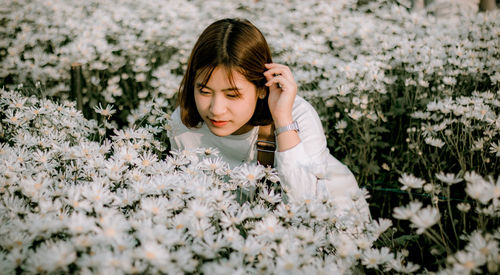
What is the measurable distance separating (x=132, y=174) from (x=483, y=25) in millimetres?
3692

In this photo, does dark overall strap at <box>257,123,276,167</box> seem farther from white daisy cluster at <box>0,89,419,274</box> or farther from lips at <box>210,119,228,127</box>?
white daisy cluster at <box>0,89,419,274</box>

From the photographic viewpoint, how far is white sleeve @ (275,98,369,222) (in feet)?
6.11

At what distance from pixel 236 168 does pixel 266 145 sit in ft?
1.74

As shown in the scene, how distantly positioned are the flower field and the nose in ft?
0.73

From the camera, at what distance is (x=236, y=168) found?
165cm

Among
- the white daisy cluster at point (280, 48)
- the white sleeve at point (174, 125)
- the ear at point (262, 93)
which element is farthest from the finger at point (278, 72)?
the white daisy cluster at point (280, 48)

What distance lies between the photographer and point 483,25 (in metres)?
3.65

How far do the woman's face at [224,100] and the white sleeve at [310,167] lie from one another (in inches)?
11.9

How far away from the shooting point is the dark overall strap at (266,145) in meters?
2.12

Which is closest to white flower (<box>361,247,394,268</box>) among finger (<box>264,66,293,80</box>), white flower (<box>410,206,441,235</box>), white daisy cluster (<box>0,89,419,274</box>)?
white daisy cluster (<box>0,89,419,274</box>)

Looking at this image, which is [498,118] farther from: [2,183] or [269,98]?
[2,183]

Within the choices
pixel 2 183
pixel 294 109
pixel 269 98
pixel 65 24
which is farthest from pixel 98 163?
pixel 65 24

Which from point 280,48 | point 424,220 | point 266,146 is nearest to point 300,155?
point 266,146

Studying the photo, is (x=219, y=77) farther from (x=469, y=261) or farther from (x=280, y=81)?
(x=469, y=261)
